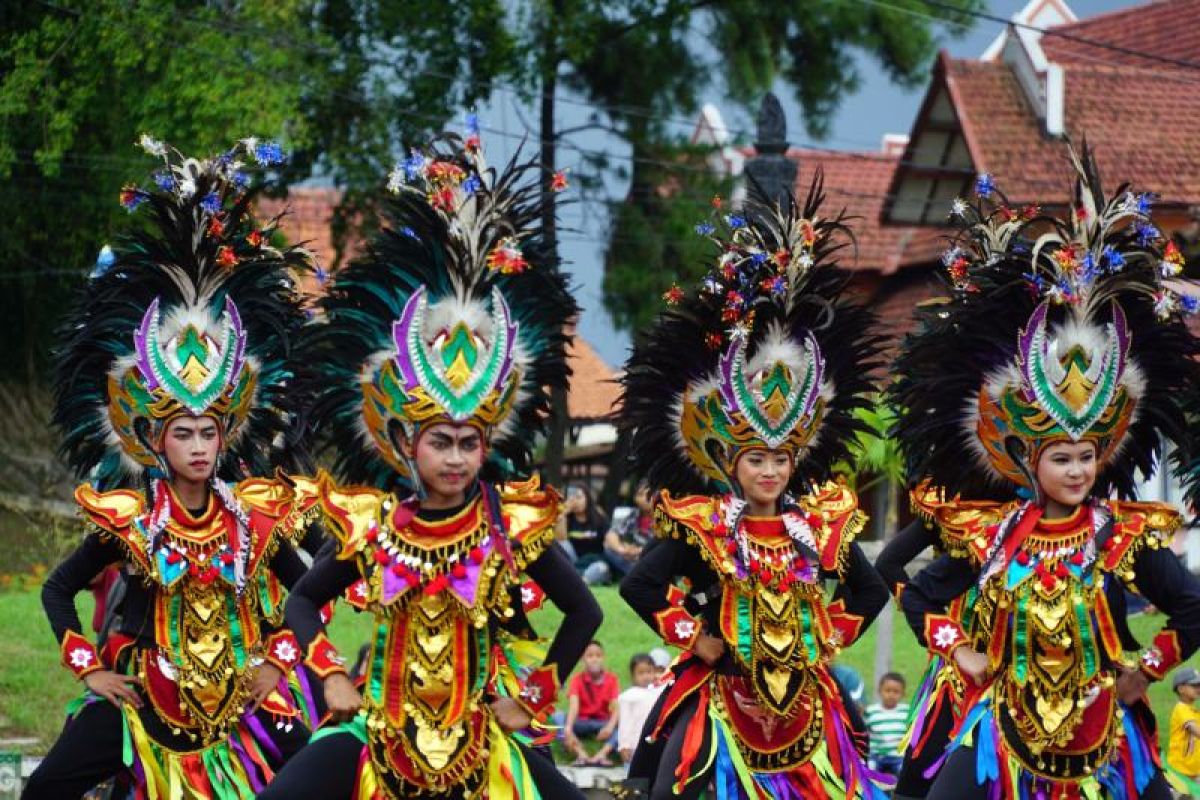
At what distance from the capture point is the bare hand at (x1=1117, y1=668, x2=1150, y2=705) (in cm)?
784

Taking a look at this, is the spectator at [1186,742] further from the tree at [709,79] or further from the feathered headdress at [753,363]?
the tree at [709,79]

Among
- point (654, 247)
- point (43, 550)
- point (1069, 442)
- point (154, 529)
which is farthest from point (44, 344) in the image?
point (1069, 442)

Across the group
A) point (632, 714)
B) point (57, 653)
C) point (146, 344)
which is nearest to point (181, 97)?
point (57, 653)

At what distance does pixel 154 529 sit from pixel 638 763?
7.09 feet

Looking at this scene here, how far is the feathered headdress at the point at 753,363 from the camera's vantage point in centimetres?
906

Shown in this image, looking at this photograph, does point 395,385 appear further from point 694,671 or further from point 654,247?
point 654,247

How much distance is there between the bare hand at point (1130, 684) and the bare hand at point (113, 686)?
3621 millimetres

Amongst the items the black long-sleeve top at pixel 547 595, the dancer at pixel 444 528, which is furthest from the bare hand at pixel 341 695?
the black long-sleeve top at pixel 547 595

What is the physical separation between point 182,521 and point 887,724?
20.4ft

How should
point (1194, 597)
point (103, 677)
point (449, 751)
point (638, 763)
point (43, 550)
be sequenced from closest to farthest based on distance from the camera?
point (449, 751)
point (1194, 597)
point (103, 677)
point (638, 763)
point (43, 550)

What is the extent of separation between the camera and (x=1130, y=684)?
786cm

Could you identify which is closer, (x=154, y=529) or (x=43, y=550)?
(x=154, y=529)

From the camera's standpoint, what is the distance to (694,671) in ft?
29.5

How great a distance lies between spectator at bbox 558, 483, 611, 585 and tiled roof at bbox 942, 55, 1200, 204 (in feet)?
31.5
